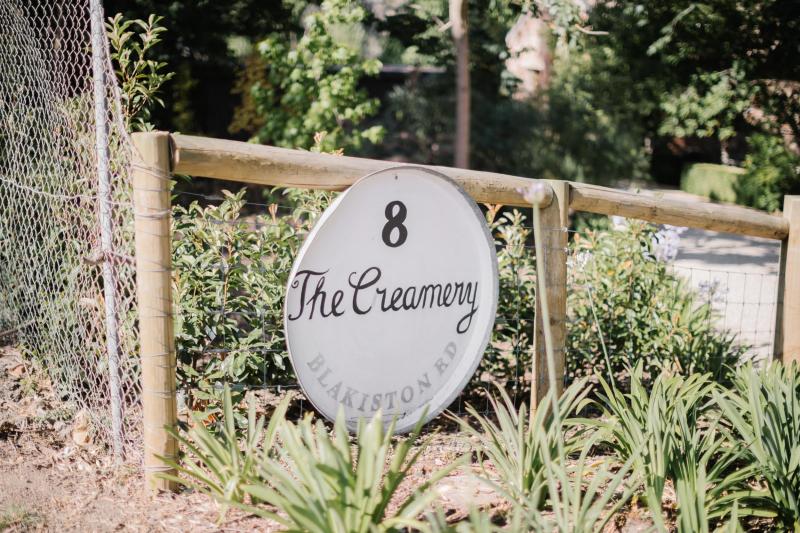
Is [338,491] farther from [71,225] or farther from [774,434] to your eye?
[71,225]

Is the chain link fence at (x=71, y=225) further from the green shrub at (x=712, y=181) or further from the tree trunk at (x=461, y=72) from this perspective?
the green shrub at (x=712, y=181)

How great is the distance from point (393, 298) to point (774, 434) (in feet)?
5.49

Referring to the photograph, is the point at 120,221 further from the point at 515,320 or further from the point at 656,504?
the point at 656,504

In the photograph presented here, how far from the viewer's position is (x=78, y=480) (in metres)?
3.16

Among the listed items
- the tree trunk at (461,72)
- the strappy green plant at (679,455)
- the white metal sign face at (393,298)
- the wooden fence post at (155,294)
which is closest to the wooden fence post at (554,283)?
the white metal sign face at (393,298)

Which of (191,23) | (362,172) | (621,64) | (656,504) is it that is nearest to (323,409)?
(362,172)

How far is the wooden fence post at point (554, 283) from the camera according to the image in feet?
12.6

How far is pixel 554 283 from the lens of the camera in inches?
152

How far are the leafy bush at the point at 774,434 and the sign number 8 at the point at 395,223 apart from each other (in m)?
1.54

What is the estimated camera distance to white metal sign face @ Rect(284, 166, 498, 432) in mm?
3088

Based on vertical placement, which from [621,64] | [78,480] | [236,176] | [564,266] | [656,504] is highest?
[621,64]

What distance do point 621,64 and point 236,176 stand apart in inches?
468

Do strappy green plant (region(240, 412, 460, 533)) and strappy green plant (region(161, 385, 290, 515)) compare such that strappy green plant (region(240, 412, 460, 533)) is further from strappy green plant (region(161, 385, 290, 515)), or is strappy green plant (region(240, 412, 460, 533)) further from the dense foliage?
the dense foliage

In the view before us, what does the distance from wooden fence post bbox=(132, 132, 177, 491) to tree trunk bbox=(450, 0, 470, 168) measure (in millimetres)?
9267
